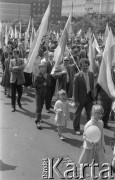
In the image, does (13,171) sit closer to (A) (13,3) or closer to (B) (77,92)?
(B) (77,92)

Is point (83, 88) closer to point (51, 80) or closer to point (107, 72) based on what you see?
point (107, 72)

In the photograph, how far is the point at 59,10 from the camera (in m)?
122

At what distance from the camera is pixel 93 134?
16.7 ft

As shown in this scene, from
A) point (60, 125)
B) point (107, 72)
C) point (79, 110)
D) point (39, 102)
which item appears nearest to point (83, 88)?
point (79, 110)

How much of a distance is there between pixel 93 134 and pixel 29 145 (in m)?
1.90

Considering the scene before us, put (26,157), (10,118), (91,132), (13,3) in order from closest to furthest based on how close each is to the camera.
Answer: (91,132)
(26,157)
(10,118)
(13,3)

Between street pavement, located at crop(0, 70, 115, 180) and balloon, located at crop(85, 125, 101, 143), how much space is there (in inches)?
32.9

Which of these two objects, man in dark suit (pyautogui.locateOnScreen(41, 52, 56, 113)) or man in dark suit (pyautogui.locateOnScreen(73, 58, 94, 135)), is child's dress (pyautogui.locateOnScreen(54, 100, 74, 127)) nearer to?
man in dark suit (pyautogui.locateOnScreen(73, 58, 94, 135))

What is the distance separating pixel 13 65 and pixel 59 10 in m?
116

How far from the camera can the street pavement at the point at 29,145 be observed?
18.0 ft

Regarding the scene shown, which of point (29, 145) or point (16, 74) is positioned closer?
point (29, 145)

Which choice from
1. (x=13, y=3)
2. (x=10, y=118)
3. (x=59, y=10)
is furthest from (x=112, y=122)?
(x=13, y=3)

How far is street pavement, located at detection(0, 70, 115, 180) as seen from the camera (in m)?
5.50

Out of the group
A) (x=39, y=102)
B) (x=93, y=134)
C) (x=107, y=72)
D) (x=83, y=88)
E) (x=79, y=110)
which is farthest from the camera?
(x=39, y=102)
